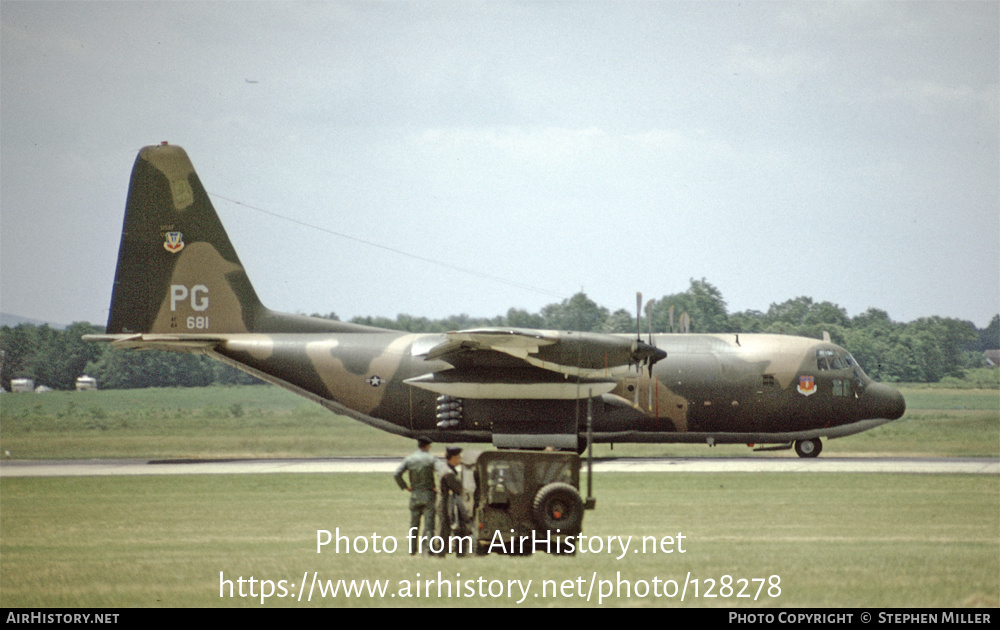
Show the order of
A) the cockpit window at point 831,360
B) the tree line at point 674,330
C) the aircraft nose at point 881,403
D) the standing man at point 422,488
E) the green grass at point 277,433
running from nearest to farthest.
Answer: the standing man at point 422,488 → the cockpit window at point 831,360 → the aircraft nose at point 881,403 → the green grass at point 277,433 → the tree line at point 674,330

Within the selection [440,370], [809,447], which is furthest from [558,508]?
[809,447]

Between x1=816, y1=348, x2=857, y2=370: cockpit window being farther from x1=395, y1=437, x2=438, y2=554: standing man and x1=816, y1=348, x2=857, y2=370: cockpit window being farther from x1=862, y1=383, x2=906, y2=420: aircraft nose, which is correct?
x1=395, y1=437, x2=438, y2=554: standing man

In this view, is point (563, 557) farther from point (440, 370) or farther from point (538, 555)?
point (440, 370)

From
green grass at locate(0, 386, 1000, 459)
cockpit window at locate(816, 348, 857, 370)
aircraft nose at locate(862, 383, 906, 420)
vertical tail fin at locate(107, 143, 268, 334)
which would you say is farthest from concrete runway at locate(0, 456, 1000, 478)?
vertical tail fin at locate(107, 143, 268, 334)

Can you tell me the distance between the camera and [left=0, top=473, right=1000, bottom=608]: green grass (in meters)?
11.8

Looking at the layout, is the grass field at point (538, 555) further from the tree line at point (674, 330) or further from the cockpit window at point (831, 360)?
the tree line at point (674, 330)

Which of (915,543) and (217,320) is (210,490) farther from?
(915,543)

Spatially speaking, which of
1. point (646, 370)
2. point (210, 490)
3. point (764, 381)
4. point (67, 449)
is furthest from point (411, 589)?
point (67, 449)

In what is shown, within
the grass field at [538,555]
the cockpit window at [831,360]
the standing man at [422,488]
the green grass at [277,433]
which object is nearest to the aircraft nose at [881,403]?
the cockpit window at [831,360]

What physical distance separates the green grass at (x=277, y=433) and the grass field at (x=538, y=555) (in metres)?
3.55

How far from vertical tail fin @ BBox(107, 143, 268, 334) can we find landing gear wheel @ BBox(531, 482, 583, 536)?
18258 millimetres

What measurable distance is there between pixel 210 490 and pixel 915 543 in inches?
624

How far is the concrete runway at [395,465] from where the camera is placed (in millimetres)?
27406
